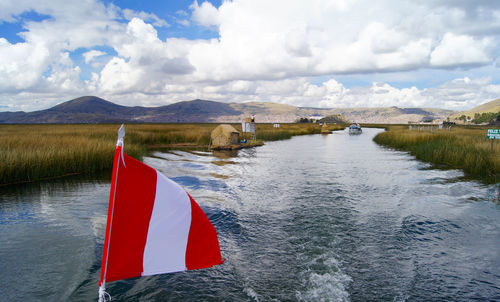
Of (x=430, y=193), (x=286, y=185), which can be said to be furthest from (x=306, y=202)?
(x=430, y=193)

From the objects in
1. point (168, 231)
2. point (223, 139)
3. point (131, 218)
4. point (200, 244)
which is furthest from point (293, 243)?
point (223, 139)

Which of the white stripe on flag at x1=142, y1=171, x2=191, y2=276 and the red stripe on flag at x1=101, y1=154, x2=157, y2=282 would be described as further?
the white stripe on flag at x1=142, y1=171, x2=191, y2=276

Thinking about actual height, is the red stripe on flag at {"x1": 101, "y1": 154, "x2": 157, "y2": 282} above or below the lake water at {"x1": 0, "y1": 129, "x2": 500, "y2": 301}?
above

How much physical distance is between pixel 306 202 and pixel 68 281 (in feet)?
25.3

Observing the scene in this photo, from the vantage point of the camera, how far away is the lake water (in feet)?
18.3

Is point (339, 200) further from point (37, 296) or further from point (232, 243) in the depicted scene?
point (37, 296)

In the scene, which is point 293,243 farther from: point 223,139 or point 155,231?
point 223,139

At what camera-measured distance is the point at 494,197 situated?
12.2 metres

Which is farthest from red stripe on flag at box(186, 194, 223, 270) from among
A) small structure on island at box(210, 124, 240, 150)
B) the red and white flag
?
small structure on island at box(210, 124, 240, 150)

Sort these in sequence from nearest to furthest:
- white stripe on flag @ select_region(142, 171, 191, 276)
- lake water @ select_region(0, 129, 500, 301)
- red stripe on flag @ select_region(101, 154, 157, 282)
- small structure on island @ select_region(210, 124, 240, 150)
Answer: red stripe on flag @ select_region(101, 154, 157, 282)
white stripe on flag @ select_region(142, 171, 191, 276)
lake water @ select_region(0, 129, 500, 301)
small structure on island @ select_region(210, 124, 240, 150)

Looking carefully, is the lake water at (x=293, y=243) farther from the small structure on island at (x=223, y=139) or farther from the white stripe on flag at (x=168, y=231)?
the small structure on island at (x=223, y=139)

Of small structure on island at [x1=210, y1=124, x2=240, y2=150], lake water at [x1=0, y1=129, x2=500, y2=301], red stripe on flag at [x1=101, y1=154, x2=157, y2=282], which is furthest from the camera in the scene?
small structure on island at [x1=210, y1=124, x2=240, y2=150]

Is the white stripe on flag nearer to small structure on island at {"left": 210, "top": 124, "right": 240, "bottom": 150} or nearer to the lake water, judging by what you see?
the lake water

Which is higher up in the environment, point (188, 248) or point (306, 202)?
point (188, 248)
